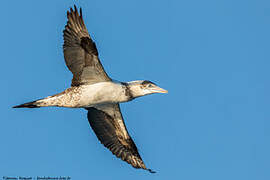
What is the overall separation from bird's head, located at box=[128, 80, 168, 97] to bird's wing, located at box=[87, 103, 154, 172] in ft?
4.89

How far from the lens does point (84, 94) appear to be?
15719 millimetres

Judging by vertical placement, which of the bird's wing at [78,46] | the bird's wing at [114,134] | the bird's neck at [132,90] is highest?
the bird's wing at [78,46]

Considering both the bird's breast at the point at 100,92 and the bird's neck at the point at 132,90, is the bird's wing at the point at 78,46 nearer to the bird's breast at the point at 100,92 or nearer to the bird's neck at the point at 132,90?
the bird's breast at the point at 100,92

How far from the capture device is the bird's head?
1608 centimetres

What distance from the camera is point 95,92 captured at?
51.6 feet

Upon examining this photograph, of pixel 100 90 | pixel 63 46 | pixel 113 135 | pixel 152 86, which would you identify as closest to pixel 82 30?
pixel 63 46

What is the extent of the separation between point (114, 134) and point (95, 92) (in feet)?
8.18

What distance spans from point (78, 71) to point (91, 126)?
2799 millimetres

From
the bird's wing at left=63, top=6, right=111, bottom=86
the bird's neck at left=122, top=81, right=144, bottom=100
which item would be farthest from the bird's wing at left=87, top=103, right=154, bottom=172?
the bird's wing at left=63, top=6, right=111, bottom=86

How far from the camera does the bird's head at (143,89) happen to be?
16.1 m

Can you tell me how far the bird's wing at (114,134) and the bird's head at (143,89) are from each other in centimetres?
149

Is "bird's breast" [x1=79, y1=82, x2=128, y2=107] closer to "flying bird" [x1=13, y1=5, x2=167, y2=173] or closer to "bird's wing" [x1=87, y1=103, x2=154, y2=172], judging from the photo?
"flying bird" [x1=13, y1=5, x2=167, y2=173]

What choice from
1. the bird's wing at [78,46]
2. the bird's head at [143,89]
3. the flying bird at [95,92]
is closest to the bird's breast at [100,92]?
the flying bird at [95,92]

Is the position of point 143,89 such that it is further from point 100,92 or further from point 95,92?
point 95,92
